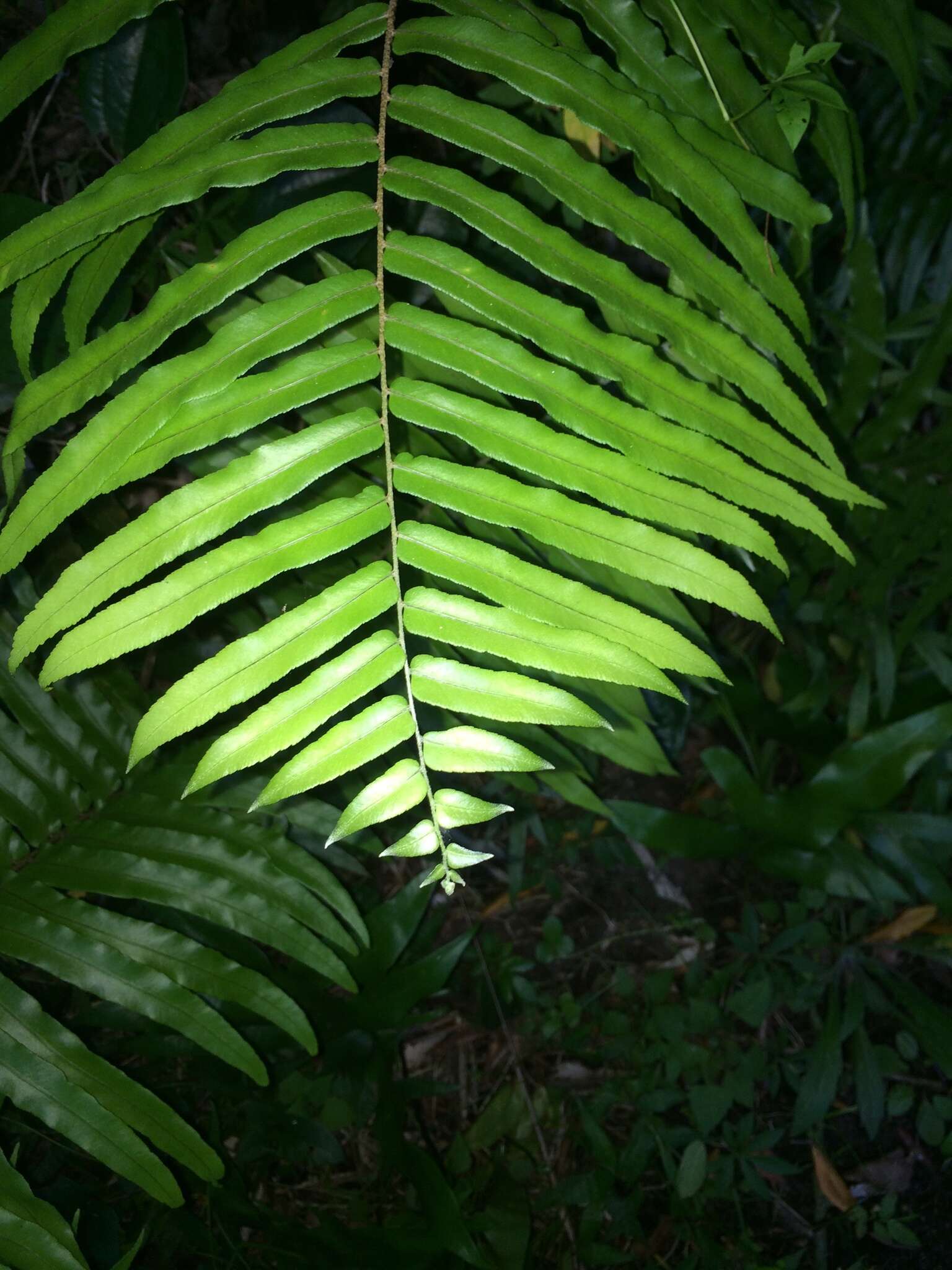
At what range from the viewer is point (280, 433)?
A: 1.26 metres

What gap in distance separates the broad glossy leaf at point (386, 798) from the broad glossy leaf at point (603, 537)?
260 mm

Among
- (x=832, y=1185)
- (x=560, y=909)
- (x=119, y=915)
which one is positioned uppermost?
(x=119, y=915)

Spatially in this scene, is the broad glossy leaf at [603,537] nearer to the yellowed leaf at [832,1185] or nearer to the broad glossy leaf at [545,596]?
the broad glossy leaf at [545,596]

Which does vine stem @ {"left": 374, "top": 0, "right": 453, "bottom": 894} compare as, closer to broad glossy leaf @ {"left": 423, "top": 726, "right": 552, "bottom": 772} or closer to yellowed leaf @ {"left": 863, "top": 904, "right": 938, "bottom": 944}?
broad glossy leaf @ {"left": 423, "top": 726, "right": 552, "bottom": 772}

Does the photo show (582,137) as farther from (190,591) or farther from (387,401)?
(190,591)

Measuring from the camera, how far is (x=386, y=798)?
0.87 metres

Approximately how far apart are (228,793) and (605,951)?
4.28 ft

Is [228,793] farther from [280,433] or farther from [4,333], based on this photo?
[4,333]

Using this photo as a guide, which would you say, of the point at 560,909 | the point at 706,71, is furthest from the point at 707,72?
the point at 560,909

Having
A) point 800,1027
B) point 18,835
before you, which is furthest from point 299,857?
point 800,1027

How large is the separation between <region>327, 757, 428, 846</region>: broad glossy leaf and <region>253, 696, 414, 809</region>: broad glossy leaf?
0.09 feet

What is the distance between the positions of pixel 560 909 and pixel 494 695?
1.70 m

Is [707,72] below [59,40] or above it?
below

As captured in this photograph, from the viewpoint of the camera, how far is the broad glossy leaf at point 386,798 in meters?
0.87
